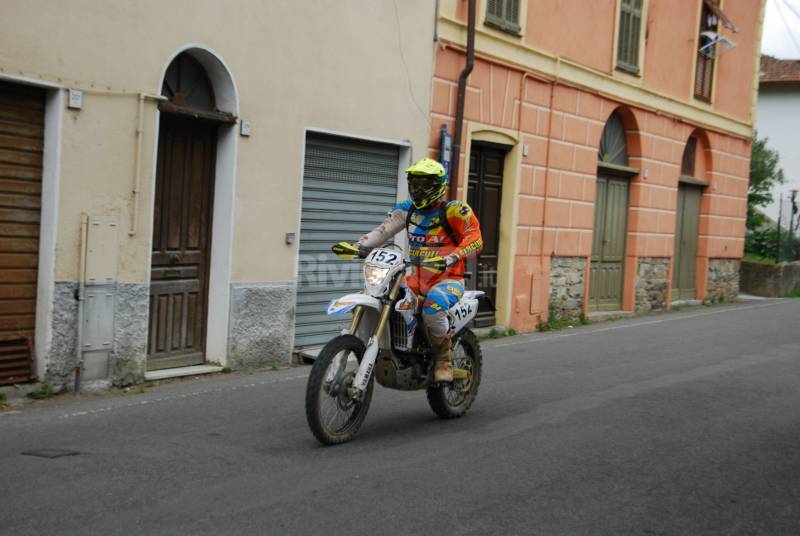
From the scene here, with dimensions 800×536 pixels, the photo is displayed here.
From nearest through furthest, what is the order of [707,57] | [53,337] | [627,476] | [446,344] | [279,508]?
[279,508] → [627,476] → [446,344] → [53,337] → [707,57]

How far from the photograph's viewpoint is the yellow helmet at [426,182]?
684 cm

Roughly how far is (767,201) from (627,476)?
106 feet

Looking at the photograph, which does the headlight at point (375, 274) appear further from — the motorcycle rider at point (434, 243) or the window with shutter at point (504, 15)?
the window with shutter at point (504, 15)

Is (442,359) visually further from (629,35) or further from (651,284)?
(651,284)

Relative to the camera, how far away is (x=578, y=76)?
52.6ft

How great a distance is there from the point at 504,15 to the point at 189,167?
20.8 ft

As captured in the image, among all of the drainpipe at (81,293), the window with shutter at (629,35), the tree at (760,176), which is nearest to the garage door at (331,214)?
the drainpipe at (81,293)

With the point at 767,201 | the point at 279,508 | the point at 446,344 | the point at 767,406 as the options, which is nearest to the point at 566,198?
the point at 767,406

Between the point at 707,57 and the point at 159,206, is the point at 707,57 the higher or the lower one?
the higher one

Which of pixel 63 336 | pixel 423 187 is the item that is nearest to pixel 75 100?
pixel 63 336

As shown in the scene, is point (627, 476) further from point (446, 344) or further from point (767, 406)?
point (767, 406)

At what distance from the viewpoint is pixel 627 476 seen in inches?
233

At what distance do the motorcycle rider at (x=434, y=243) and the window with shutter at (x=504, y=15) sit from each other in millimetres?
7330

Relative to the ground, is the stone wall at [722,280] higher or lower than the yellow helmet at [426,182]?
lower
